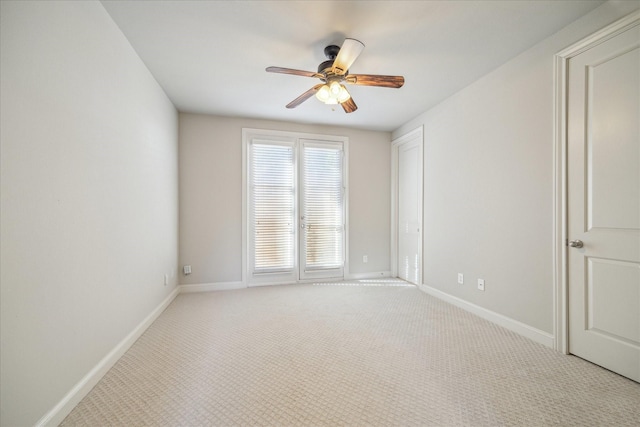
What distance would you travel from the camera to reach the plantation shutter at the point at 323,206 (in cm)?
447

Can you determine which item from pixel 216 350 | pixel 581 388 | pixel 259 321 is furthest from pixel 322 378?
pixel 581 388

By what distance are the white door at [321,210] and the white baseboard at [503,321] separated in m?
1.71

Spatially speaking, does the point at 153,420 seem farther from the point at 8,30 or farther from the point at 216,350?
the point at 8,30

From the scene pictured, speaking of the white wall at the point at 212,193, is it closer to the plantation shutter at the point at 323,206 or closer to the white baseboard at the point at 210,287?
the white baseboard at the point at 210,287

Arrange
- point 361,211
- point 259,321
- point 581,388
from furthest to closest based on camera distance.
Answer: point 361,211 < point 259,321 < point 581,388

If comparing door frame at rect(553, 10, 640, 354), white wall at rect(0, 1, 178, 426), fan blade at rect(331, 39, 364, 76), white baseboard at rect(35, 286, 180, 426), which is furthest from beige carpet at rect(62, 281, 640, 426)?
fan blade at rect(331, 39, 364, 76)

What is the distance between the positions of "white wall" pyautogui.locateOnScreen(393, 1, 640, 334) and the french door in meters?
1.61

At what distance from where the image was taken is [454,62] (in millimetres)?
2643

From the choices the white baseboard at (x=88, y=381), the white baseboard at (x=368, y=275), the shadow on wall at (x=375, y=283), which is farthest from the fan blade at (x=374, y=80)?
the white baseboard at (x=368, y=275)

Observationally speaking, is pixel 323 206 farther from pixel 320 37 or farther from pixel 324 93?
pixel 320 37

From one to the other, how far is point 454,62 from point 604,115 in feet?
4.15

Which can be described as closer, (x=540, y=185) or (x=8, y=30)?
(x=8, y=30)

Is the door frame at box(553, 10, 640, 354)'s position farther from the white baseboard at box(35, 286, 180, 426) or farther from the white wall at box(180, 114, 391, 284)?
the white baseboard at box(35, 286, 180, 426)

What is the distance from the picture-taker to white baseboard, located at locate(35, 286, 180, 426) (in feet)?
4.67
